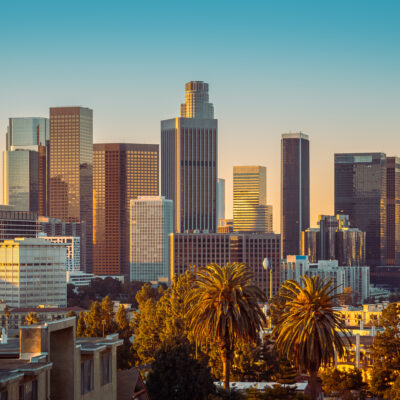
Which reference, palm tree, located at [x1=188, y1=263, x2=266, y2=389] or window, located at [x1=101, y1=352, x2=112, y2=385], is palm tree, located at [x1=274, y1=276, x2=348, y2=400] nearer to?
palm tree, located at [x1=188, y1=263, x2=266, y2=389]

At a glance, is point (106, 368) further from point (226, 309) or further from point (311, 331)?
point (311, 331)

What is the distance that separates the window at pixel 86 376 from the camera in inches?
2061

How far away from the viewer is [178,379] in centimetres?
7788

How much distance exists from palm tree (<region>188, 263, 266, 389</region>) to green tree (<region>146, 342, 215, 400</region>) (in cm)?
801

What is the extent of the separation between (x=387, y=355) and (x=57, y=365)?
55072 millimetres

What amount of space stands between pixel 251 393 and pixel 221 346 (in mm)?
8458

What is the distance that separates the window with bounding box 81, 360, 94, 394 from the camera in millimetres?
52344

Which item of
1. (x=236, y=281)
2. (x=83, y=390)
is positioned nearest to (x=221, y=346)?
(x=236, y=281)

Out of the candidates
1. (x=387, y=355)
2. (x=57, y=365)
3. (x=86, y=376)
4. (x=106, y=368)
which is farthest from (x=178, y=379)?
(x=57, y=365)

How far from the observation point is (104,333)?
137125mm

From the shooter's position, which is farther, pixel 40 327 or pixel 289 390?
pixel 289 390

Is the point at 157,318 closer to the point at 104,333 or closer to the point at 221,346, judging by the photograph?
the point at 104,333

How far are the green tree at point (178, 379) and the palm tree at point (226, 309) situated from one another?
Answer: 8.01 m

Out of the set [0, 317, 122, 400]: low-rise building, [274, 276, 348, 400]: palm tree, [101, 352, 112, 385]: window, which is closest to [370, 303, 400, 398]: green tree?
[274, 276, 348, 400]: palm tree
